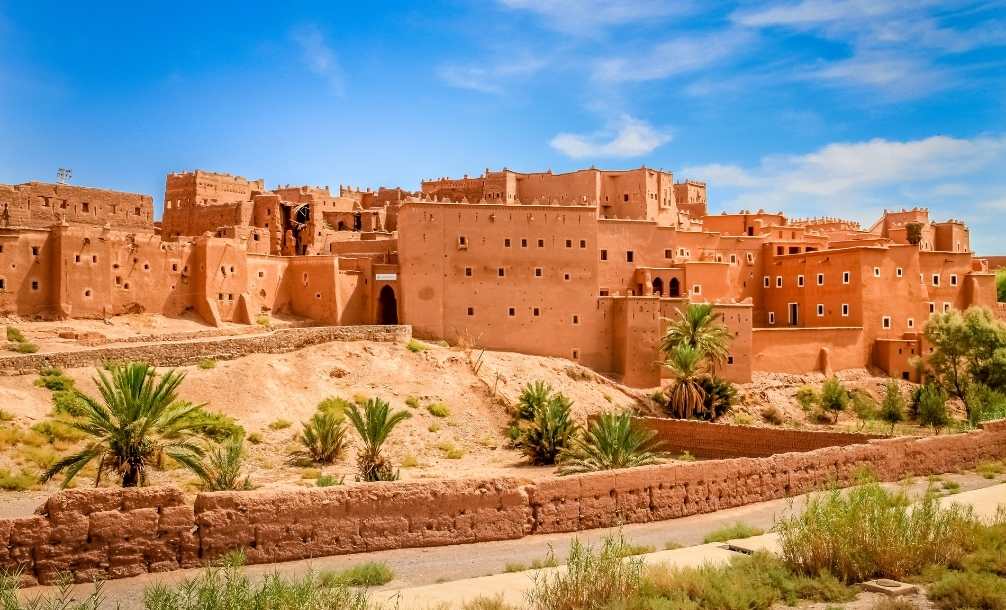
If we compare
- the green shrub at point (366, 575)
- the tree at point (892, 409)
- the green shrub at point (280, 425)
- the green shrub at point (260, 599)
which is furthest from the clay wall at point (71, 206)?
the tree at point (892, 409)

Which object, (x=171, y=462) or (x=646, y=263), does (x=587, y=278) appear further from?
(x=171, y=462)

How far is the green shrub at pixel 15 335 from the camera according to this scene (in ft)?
85.5

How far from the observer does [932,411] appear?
29953 millimetres

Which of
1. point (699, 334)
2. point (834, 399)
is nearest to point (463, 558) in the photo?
point (699, 334)

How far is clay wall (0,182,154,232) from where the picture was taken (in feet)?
99.1

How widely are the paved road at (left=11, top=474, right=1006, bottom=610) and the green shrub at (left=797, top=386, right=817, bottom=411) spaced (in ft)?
78.5

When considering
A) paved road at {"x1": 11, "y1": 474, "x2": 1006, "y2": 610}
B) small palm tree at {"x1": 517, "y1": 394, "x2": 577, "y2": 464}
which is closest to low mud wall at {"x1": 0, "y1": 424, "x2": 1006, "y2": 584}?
paved road at {"x1": 11, "y1": 474, "x2": 1006, "y2": 610}

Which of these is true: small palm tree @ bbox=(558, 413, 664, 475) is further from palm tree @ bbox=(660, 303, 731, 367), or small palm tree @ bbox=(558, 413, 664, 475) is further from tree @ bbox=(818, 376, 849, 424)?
tree @ bbox=(818, 376, 849, 424)

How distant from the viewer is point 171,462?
19188 mm

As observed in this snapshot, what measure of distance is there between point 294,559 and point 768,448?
15.9 meters

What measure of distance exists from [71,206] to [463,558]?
91.3 feet

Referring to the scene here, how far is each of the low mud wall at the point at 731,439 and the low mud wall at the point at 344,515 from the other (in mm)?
7619

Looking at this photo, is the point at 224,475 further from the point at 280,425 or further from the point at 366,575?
the point at 280,425

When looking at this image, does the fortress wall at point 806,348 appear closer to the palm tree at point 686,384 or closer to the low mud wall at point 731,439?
the palm tree at point 686,384
